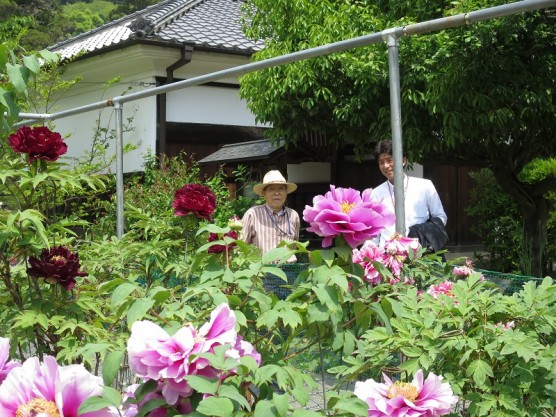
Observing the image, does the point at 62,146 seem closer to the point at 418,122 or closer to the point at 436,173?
the point at 418,122

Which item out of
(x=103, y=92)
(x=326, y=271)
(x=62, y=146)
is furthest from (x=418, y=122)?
(x=326, y=271)

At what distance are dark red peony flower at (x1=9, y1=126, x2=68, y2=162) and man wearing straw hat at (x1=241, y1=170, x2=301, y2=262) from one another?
297cm

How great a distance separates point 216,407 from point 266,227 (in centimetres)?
436

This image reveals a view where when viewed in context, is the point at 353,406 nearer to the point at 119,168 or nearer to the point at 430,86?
the point at 119,168

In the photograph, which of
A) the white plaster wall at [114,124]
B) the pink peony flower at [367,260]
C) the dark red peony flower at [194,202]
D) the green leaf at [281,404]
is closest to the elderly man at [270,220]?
the dark red peony flower at [194,202]

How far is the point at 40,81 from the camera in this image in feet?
41.5

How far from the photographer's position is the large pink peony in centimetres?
140

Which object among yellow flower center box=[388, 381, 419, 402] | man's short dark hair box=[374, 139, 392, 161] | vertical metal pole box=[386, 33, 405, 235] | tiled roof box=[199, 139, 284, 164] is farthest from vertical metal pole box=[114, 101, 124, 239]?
tiled roof box=[199, 139, 284, 164]

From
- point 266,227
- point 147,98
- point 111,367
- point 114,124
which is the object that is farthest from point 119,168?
point 114,124

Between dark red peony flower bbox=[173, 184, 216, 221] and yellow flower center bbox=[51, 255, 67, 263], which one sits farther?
dark red peony flower bbox=[173, 184, 216, 221]

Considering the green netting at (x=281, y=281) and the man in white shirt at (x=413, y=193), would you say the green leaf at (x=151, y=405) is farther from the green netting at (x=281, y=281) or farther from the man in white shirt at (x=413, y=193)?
the man in white shirt at (x=413, y=193)

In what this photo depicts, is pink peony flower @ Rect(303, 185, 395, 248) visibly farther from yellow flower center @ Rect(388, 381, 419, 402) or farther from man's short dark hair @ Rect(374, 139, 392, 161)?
man's short dark hair @ Rect(374, 139, 392, 161)

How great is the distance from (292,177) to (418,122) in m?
4.86

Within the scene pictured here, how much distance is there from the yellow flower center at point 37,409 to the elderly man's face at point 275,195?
14.9ft
